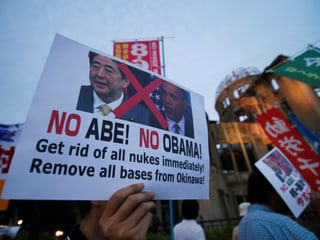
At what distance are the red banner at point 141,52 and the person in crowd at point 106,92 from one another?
10.3ft

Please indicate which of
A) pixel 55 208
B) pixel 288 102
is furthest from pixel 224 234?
pixel 288 102

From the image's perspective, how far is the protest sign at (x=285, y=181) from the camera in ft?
6.51

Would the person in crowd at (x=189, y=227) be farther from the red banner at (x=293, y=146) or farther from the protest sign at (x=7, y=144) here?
the protest sign at (x=7, y=144)

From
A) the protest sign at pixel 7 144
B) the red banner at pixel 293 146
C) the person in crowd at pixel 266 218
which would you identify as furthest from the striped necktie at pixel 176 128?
the protest sign at pixel 7 144

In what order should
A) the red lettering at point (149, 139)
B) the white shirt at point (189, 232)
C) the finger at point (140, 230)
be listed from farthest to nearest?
the white shirt at point (189, 232), the red lettering at point (149, 139), the finger at point (140, 230)

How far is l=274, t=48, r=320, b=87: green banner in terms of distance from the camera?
369 cm

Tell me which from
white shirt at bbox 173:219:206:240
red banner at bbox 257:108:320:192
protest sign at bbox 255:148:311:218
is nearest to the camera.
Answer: protest sign at bbox 255:148:311:218

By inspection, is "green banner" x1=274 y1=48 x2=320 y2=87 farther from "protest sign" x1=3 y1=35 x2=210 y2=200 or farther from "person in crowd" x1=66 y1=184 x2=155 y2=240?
"person in crowd" x1=66 y1=184 x2=155 y2=240

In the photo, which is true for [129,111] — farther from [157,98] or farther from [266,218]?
[266,218]

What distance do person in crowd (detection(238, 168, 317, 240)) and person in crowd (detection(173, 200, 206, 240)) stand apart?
122 cm

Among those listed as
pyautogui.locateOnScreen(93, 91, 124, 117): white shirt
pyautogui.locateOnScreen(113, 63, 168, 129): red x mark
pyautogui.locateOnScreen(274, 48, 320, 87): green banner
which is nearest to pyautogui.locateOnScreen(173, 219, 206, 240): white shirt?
pyautogui.locateOnScreen(113, 63, 168, 129): red x mark

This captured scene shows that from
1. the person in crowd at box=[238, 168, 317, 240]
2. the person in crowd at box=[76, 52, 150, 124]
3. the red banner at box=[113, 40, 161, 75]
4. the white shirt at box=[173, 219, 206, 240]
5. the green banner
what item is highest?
the red banner at box=[113, 40, 161, 75]

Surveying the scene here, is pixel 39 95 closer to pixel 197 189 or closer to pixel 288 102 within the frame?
pixel 197 189

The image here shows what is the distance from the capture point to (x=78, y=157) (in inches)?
34.5
